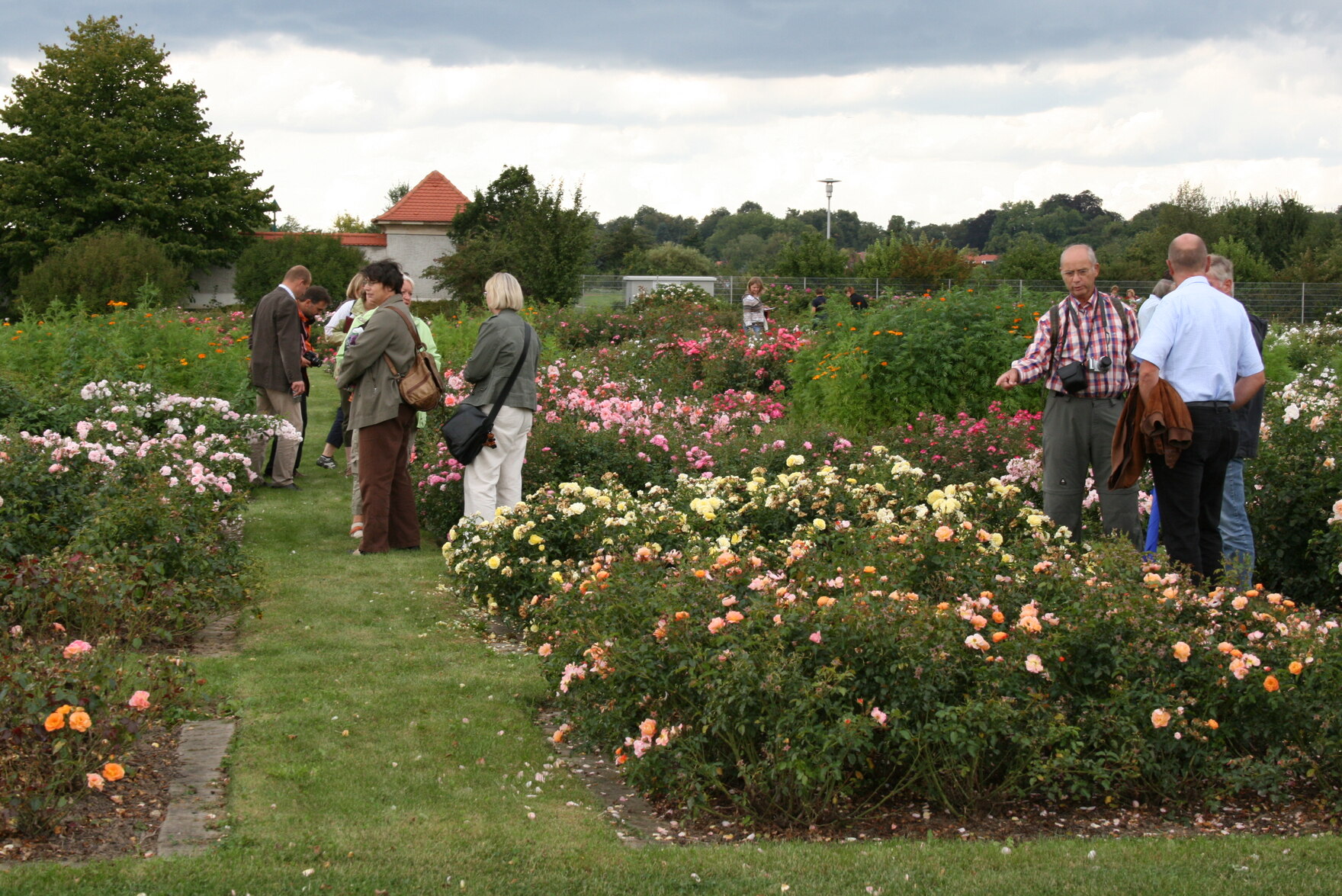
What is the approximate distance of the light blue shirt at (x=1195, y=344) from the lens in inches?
203

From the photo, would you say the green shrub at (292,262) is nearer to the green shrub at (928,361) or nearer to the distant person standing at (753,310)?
the distant person standing at (753,310)

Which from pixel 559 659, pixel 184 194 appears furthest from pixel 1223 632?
pixel 184 194

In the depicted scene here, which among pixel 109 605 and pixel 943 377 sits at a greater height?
pixel 943 377

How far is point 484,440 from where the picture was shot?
22.5 ft

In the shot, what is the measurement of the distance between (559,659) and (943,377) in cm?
652

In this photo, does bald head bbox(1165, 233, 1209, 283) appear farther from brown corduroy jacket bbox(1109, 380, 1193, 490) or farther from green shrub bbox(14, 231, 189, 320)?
green shrub bbox(14, 231, 189, 320)

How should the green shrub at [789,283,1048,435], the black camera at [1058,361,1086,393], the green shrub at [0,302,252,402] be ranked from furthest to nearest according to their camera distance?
the green shrub at [789,283,1048,435]
the green shrub at [0,302,252,402]
the black camera at [1058,361,1086,393]

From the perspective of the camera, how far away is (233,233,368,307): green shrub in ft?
128

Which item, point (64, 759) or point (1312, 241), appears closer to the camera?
point (64, 759)

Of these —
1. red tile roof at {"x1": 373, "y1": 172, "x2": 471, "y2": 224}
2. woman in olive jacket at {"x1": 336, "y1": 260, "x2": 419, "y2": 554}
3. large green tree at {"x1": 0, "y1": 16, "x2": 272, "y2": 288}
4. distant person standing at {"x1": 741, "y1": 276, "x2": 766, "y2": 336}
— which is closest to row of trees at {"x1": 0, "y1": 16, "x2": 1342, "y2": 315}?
large green tree at {"x1": 0, "y1": 16, "x2": 272, "y2": 288}

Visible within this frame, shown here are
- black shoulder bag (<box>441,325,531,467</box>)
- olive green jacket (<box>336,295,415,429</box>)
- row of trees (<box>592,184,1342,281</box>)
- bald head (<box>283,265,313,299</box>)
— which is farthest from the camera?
row of trees (<box>592,184,1342,281</box>)

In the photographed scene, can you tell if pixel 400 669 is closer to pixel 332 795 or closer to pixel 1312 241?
pixel 332 795

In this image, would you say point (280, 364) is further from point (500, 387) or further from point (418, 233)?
point (418, 233)

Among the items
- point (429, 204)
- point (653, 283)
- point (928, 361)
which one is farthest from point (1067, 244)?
point (928, 361)
